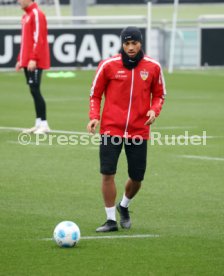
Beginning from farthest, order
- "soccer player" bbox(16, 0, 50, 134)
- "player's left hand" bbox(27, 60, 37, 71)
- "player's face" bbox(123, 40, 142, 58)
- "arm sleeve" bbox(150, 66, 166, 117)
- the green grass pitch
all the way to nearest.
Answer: "soccer player" bbox(16, 0, 50, 134)
"player's left hand" bbox(27, 60, 37, 71)
"arm sleeve" bbox(150, 66, 166, 117)
"player's face" bbox(123, 40, 142, 58)
the green grass pitch

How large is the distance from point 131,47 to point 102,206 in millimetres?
2191

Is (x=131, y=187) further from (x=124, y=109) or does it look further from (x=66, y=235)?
(x=66, y=235)

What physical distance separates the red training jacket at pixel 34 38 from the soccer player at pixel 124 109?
27.3ft

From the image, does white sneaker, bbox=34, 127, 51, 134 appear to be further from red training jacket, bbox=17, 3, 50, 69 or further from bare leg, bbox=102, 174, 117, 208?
bare leg, bbox=102, 174, 117, 208

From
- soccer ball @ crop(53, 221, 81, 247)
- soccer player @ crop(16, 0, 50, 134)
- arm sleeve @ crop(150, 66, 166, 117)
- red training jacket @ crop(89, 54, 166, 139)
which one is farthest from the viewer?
soccer player @ crop(16, 0, 50, 134)

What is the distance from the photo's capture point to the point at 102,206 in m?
12.0

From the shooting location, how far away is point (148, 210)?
1178 cm

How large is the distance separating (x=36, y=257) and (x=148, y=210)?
2.68 m

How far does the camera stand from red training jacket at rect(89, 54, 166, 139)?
10625mm

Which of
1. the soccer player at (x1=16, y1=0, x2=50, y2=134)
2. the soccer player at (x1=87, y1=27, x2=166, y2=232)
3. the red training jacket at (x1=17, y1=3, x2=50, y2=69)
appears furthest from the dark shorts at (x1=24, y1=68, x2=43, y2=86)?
the soccer player at (x1=87, y1=27, x2=166, y2=232)

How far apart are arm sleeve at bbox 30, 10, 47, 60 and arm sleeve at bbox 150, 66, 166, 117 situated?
26.8 ft

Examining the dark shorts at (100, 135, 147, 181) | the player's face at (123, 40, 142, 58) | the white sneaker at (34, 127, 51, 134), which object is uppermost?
the player's face at (123, 40, 142, 58)

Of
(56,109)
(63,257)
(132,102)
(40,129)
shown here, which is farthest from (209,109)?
(63,257)

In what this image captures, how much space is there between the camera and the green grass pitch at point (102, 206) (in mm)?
9148
